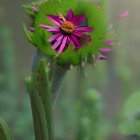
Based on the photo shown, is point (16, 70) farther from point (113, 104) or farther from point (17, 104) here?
point (113, 104)

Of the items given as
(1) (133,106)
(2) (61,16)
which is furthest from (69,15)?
(1) (133,106)

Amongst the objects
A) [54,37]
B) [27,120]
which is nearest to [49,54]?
[54,37]

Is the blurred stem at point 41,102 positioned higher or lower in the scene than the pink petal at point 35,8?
lower

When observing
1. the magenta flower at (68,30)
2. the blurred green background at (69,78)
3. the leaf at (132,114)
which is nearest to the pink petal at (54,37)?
the magenta flower at (68,30)

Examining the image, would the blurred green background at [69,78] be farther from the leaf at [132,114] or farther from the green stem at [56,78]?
the green stem at [56,78]

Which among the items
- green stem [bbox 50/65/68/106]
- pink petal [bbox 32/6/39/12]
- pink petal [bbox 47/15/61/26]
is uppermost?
pink petal [bbox 32/6/39/12]

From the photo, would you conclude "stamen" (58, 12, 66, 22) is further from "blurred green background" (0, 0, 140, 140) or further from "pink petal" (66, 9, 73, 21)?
"blurred green background" (0, 0, 140, 140)

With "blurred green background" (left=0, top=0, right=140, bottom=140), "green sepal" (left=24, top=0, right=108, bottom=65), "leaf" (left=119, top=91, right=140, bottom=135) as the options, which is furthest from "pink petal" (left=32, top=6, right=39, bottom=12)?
"blurred green background" (left=0, top=0, right=140, bottom=140)
